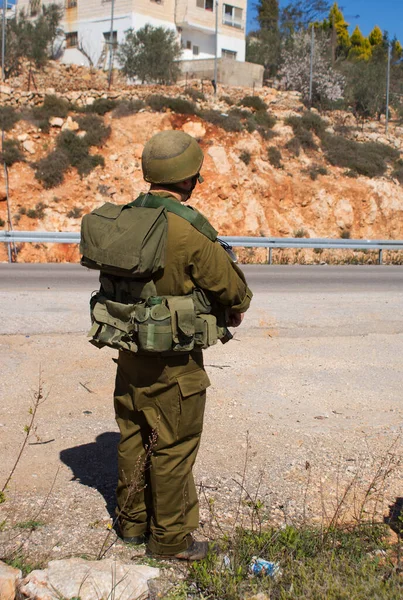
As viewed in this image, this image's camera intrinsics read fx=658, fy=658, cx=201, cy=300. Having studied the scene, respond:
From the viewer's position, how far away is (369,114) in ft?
112

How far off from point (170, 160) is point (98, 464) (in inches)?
83.9

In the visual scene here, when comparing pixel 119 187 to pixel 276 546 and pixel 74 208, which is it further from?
pixel 276 546

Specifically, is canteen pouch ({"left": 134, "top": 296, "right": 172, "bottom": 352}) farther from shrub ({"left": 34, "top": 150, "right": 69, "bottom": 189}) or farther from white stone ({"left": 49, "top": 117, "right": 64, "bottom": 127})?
white stone ({"left": 49, "top": 117, "right": 64, "bottom": 127})

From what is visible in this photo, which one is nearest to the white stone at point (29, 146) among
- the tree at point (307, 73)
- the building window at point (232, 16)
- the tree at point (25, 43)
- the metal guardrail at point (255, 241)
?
the metal guardrail at point (255, 241)

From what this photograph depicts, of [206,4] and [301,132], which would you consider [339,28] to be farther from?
[301,132]

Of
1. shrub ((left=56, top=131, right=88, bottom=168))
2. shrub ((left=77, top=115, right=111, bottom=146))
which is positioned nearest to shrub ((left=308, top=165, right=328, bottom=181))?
shrub ((left=77, top=115, right=111, bottom=146))

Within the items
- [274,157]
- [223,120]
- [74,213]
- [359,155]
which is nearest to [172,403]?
[74,213]

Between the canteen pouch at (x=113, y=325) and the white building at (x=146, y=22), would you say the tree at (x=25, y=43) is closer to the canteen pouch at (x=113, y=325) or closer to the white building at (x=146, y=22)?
the white building at (x=146, y=22)

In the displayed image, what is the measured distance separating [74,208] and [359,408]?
56.1 ft

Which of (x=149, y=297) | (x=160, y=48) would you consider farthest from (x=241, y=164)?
(x=149, y=297)

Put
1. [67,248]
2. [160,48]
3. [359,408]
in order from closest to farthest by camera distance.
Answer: [359,408] → [67,248] → [160,48]

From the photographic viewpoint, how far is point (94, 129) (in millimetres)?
23516

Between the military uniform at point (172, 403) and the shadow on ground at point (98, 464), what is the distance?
585mm

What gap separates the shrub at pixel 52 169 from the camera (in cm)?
2170
